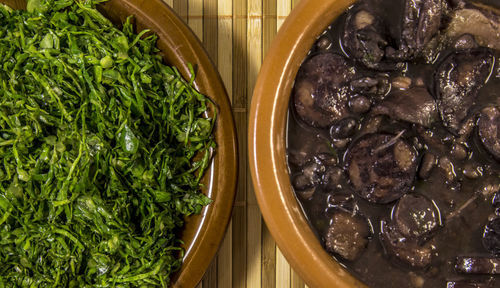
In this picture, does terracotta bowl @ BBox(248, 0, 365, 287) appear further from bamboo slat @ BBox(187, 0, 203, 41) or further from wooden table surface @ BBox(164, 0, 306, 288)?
bamboo slat @ BBox(187, 0, 203, 41)

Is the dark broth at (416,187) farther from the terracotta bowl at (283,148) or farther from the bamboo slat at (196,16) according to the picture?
the bamboo slat at (196,16)

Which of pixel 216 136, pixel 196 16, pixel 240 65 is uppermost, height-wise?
pixel 196 16

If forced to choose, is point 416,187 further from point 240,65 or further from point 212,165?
point 240,65

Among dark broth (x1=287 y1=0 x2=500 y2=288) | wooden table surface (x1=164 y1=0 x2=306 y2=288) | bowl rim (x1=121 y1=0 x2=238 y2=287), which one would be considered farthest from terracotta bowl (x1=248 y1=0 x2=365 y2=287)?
wooden table surface (x1=164 y1=0 x2=306 y2=288)

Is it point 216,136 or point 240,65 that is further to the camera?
point 240,65

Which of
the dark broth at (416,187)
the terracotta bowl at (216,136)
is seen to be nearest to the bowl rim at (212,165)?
the terracotta bowl at (216,136)

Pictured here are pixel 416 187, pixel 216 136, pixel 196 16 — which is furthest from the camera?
pixel 196 16

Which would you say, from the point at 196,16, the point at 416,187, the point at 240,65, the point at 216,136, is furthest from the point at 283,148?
the point at 196,16
